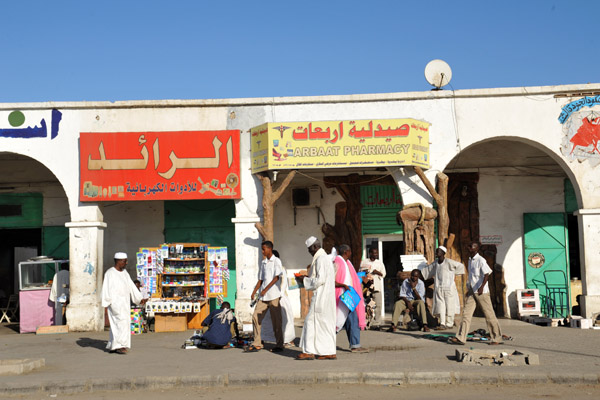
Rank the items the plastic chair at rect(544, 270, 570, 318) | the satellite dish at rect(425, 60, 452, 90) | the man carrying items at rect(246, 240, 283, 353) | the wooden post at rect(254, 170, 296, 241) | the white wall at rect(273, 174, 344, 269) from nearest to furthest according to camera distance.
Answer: the man carrying items at rect(246, 240, 283, 353)
the wooden post at rect(254, 170, 296, 241)
the satellite dish at rect(425, 60, 452, 90)
the plastic chair at rect(544, 270, 570, 318)
the white wall at rect(273, 174, 344, 269)

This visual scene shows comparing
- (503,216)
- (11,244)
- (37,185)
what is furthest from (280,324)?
Answer: (11,244)

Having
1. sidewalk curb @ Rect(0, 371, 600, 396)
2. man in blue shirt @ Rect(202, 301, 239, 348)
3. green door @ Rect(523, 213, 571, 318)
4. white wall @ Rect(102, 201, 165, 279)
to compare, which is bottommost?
sidewalk curb @ Rect(0, 371, 600, 396)

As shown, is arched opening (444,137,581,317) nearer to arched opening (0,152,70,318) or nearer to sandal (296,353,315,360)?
sandal (296,353,315,360)

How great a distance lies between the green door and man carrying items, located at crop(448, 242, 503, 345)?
628cm

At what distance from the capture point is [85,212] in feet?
46.4

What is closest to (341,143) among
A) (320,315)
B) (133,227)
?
(320,315)

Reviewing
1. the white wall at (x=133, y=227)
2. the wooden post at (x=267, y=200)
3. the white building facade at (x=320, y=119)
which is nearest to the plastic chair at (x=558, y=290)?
the white building facade at (x=320, y=119)

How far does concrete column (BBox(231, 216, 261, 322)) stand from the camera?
45.8 feet

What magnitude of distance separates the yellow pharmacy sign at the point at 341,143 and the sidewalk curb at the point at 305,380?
21.2 feet

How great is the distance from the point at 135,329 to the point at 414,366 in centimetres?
692

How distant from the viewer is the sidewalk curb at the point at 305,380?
7430 millimetres

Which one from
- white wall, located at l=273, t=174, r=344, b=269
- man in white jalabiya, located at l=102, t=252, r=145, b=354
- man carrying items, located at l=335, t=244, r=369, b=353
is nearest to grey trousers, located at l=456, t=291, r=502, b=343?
man carrying items, located at l=335, t=244, r=369, b=353

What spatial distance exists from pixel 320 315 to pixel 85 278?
6.84m

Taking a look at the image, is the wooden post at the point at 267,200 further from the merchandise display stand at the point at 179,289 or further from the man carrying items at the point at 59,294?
the man carrying items at the point at 59,294
